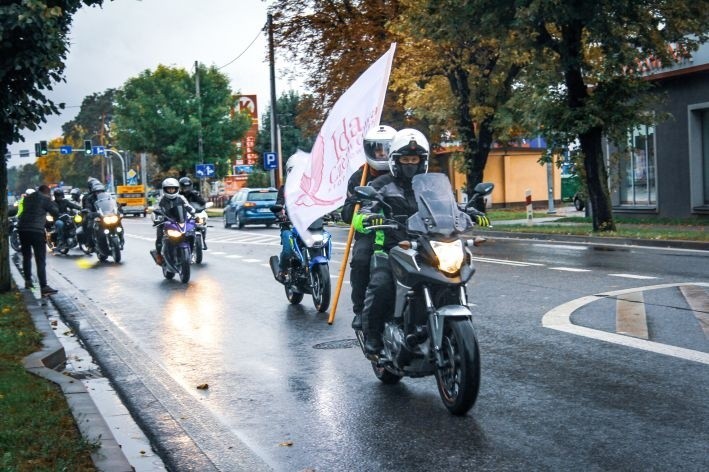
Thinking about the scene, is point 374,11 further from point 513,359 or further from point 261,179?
point 261,179

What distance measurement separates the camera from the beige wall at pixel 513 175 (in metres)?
50.0

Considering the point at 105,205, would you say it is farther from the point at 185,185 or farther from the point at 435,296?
the point at 435,296

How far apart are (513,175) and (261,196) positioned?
17217mm

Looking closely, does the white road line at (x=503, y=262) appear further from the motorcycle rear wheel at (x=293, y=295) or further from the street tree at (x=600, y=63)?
the street tree at (x=600, y=63)

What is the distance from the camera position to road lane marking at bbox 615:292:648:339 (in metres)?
8.94

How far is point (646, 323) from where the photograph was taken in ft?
30.7

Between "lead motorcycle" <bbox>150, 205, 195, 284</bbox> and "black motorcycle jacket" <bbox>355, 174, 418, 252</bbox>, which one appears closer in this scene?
"black motorcycle jacket" <bbox>355, 174, 418, 252</bbox>

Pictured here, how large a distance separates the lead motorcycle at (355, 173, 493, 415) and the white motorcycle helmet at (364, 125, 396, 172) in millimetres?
747

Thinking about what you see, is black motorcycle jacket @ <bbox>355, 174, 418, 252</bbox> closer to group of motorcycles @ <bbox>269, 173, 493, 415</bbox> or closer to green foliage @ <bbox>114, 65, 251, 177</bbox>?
group of motorcycles @ <bbox>269, 173, 493, 415</bbox>

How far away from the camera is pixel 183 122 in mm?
73562

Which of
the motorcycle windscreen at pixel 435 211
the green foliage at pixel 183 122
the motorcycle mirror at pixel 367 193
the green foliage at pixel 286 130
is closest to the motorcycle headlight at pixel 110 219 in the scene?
→ the motorcycle mirror at pixel 367 193

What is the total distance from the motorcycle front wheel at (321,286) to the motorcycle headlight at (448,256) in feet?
18.1

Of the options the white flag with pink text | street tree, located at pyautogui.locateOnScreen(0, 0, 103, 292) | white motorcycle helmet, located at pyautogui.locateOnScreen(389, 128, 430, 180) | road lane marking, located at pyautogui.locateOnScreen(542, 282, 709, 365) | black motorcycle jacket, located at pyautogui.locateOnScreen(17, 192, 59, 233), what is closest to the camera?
white motorcycle helmet, located at pyautogui.locateOnScreen(389, 128, 430, 180)

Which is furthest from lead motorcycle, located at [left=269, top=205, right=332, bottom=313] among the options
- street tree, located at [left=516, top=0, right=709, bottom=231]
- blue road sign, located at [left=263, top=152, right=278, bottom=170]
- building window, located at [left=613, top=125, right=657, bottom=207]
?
blue road sign, located at [left=263, top=152, right=278, bottom=170]
